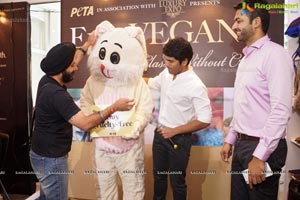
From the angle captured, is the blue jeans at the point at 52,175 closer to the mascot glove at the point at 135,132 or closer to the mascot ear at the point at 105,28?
the mascot glove at the point at 135,132

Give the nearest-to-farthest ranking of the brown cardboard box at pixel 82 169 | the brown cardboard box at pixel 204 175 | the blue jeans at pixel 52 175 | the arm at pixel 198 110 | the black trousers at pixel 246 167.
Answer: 1. the black trousers at pixel 246 167
2. the blue jeans at pixel 52 175
3. the arm at pixel 198 110
4. the brown cardboard box at pixel 204 175
5. the brown cardboard box at pixel 82 169

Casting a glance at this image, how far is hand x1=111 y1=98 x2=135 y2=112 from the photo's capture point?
5.55 ft

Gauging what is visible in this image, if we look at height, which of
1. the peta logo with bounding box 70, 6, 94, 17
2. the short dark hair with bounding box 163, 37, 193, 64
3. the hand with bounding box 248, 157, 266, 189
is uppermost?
the peta logo with bounding box 70, 6, 94, 17

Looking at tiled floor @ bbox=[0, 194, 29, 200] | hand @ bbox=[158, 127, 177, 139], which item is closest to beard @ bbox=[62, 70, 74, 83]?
hand @ bbox=[158, 127, 177, 139]

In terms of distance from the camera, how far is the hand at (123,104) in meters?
1.69

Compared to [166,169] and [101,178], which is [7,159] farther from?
[166,169]

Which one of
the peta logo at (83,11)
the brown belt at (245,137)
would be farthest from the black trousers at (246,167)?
the peta logo at (83,11)

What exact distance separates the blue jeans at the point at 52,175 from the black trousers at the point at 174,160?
1.95ft

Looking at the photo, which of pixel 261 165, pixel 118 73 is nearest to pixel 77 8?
pixel 118 73

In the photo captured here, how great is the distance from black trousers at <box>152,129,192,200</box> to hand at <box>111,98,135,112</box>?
0.91 feet

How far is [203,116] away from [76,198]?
1350mm

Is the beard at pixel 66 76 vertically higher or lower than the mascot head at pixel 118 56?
lower

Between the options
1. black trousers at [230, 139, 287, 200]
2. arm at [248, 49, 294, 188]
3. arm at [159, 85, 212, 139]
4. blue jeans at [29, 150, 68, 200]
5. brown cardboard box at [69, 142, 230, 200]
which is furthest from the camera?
brown cardboard box at [69, 142, 230, 200]

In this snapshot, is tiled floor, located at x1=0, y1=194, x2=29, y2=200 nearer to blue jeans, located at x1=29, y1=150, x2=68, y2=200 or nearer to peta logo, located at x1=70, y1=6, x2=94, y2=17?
blue jeans, located at x1=29, y1=150, x2=68, y2=200
